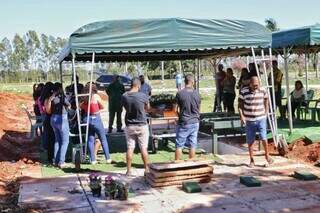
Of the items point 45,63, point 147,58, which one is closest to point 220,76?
point 147,58

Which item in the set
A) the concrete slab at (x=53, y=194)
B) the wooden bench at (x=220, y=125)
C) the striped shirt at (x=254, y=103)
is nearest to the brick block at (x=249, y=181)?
the striped shirt at (x=254, y=103)

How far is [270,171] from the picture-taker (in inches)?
366

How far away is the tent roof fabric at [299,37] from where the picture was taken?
11.7 m

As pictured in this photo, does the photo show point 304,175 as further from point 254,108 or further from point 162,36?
point 162,36

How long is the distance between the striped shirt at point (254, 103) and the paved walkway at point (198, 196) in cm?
107

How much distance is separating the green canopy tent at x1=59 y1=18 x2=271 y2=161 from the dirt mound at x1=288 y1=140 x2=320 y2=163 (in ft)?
8.09

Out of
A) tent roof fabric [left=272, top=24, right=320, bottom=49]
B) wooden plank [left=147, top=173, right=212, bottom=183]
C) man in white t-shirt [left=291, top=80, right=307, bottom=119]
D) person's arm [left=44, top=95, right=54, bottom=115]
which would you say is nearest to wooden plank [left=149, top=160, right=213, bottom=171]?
wooden plank [left=147, top=173, right=212, bottom=183]

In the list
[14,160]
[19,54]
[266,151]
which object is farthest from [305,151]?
[19,54]

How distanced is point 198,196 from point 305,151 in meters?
4.17

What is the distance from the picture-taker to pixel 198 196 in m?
7.62

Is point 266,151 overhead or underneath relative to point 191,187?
overhead

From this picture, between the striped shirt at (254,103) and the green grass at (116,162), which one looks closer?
the striped shirt at (254,103)

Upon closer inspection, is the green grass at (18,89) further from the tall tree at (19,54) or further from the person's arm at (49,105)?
the person's arm at (49,105)

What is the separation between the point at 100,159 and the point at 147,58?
5.28 metres
